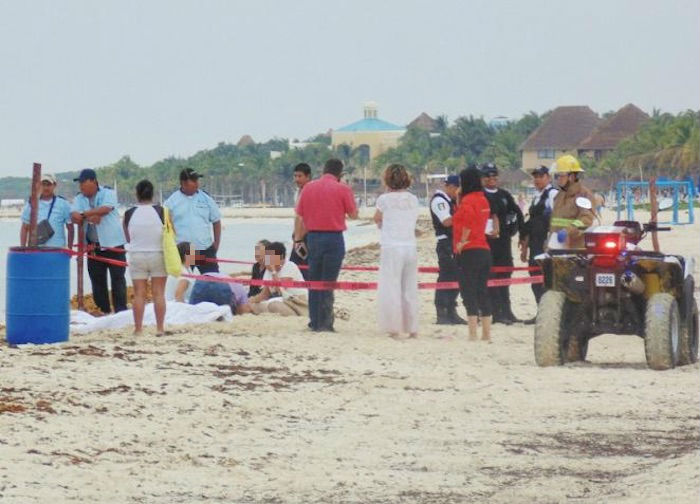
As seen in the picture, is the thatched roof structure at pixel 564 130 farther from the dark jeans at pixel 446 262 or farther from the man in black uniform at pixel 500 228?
the dark jeans at pixel 446 262

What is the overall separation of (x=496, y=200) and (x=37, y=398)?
734 cm

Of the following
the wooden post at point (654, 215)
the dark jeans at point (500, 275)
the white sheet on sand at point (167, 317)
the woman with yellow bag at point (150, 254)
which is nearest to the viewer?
the woman with yellow bag at point (150, 254)

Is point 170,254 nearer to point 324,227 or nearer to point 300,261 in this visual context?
point 324,227

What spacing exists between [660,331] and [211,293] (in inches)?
204

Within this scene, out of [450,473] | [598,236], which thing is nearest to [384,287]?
[598,236]

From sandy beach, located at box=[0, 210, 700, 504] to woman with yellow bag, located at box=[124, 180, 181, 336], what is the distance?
28 centimetres

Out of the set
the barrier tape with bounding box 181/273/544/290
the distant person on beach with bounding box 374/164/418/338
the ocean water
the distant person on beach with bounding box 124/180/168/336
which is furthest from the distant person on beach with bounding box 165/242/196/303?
the distant person on beach with bounding box 374/164/418/338

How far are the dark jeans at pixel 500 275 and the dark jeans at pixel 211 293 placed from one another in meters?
2.57

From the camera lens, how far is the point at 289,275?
644 inches

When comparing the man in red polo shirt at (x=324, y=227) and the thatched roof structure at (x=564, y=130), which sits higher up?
the thatched roof structure at (x=564, y=130)

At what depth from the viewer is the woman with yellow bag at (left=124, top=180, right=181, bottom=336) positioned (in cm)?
1387

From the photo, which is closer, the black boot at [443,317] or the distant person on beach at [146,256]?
the distant person on beach at [146,256]

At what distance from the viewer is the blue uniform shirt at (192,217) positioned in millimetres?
15844

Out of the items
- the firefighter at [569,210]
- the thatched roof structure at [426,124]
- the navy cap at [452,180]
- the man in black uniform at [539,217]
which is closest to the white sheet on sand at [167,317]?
the navy cap at [452,180]
